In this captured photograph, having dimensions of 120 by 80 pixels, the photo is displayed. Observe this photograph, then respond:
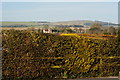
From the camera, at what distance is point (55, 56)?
24.6ft

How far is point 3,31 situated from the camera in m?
7.01

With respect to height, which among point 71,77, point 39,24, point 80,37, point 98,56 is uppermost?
point 39,24

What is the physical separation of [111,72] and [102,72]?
1.27 ft

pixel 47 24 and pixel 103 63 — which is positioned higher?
pixel 47 24

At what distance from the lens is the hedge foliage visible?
7027mm

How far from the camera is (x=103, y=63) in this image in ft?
26.3

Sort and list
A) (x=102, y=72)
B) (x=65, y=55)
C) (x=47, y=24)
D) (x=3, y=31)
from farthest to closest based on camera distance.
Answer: (x=47, y=24) → (x=102, y=72) → (x=65, y=55) → (x=3, y=31)

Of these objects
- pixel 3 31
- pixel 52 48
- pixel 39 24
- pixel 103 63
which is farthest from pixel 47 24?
pixel 103 63

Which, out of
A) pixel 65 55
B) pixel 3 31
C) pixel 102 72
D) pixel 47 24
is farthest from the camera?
pixel 47 24

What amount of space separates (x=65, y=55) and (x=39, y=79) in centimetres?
127

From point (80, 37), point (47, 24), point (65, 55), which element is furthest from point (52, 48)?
point (47, 24)

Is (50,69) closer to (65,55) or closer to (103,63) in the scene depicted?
(65,55)

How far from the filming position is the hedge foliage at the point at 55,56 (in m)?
7.03

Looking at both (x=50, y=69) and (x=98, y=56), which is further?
(x=98, y=56)
